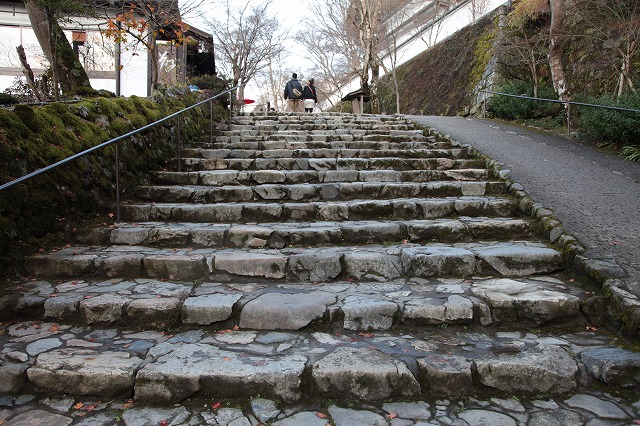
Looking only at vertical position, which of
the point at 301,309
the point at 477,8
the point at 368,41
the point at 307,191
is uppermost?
the point at 477,8

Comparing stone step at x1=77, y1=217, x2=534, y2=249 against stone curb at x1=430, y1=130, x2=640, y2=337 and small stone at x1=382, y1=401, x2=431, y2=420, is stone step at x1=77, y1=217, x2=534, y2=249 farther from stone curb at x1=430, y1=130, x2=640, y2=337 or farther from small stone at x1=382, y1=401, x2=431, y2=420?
small stone at x1=382, y1=401, x2=431, y2=420

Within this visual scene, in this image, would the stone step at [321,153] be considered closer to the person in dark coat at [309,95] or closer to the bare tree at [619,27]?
the bare tree at [619,27]

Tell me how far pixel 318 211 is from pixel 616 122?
5.15 metres

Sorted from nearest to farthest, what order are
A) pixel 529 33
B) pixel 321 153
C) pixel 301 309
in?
pixel 301 309
pixel 321 153
pixel 529 33

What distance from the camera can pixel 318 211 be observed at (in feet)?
13.9

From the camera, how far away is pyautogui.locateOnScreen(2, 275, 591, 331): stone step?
8.79 ft

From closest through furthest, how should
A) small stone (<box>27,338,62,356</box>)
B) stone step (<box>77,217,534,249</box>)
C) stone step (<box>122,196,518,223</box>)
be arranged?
small stone (<box>27,338,62,356</box>) → stone step (<box>77,217,534,249</box>) → stone step (<box>122,196,518,223</box>)

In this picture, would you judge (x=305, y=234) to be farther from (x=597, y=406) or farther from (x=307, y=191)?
(x=597, y=406)

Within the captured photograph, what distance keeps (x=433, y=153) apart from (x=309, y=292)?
3.72 meters

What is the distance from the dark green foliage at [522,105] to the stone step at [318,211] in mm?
6046

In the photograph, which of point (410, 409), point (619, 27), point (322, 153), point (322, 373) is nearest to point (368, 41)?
point (619, 27)

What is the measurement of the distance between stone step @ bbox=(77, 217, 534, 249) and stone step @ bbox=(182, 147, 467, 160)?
7.68 feet

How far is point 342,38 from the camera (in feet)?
72.1

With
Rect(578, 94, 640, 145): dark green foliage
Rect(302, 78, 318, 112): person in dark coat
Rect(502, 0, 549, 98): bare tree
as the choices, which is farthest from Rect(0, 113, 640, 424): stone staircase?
Rect(302, 78, 318, 112): person in dark coat
